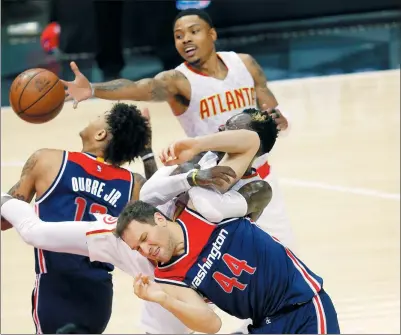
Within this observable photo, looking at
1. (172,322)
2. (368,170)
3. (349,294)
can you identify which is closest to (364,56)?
(368,170)

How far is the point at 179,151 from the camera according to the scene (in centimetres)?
403

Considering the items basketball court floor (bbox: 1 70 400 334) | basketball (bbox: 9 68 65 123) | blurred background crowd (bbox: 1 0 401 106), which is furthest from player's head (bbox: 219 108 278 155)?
blurred background crowd (bbox: 1 0 401 106)

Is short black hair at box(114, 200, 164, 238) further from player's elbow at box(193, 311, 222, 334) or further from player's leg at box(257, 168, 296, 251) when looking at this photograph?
player's leg at box(257, 168, 296, 251)

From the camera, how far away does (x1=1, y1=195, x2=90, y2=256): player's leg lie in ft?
14.5

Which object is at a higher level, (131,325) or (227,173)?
(227,173)

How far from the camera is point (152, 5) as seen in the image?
13250mm

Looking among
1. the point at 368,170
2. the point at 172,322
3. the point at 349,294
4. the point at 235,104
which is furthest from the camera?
the point at 368,170

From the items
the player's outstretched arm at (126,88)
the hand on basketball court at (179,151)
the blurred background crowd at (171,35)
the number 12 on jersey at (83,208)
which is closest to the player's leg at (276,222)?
the player's outstretched arm at (126,88)

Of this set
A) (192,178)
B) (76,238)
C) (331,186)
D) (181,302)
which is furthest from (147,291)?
(331,186)

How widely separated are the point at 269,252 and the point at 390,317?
2.58 metres

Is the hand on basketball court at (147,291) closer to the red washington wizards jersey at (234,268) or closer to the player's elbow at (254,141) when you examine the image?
the red washington wizards jersey at (234,268)

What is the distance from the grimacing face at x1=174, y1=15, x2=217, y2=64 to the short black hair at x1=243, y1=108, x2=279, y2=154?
138 cm

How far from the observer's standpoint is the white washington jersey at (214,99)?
5816mm

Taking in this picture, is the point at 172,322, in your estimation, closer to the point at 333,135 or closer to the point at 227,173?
the point at 227,173
